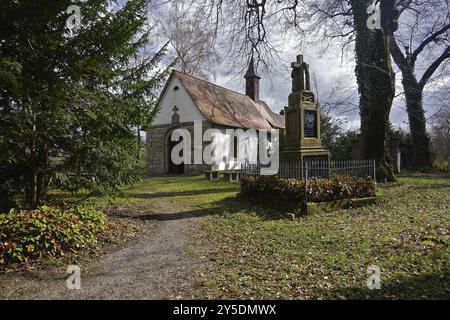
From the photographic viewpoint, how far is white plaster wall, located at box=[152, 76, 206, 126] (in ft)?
71.7

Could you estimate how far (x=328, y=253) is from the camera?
17.6 feet

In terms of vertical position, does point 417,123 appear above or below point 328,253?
above

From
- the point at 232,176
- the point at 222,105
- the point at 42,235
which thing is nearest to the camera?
the point at 42,235

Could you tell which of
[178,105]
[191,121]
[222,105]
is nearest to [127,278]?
[191,121]

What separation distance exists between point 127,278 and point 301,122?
27.0 feet

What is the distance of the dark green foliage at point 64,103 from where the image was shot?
588 cm

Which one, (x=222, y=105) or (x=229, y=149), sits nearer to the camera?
(x=229, y=149)

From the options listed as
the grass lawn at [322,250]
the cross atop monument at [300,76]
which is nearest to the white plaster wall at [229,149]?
the cross atop monument at [300,76]

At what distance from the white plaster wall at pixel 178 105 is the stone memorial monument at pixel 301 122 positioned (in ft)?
35.0

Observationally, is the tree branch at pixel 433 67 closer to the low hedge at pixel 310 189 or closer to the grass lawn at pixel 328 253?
the grass lawn at pixel 328 253

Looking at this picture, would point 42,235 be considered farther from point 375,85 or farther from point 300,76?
point 375,85

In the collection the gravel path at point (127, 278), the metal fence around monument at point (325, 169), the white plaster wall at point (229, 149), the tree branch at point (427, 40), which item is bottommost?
the gravel path at point (127, 278)

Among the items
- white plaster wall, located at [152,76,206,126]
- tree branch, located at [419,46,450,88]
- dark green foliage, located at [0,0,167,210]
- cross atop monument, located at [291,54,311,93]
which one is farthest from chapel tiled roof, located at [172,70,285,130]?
dark green foliage, located at [0,0,167,210]

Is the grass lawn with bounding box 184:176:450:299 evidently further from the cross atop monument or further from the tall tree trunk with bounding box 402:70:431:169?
the tall tree trunk with bounding box 402:70:431:169
